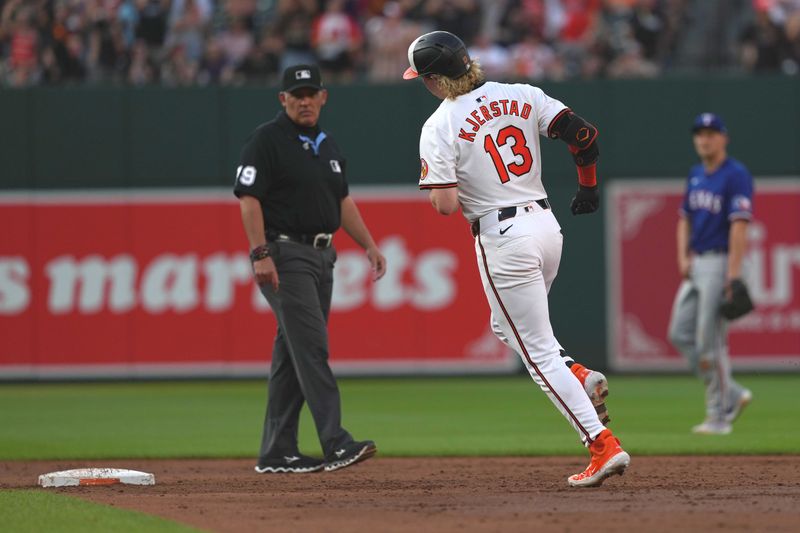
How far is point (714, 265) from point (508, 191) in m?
3.80

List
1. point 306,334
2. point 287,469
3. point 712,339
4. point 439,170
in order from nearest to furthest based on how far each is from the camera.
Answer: point 439,170
point 306,334
point 287,469
point 712,339

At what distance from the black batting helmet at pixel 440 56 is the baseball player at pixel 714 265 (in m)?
3.77

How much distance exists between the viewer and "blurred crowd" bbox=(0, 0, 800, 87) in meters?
15.9

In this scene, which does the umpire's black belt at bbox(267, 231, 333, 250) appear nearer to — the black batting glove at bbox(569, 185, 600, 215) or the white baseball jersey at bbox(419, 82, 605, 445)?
the white baseball jersey at bbox(419, 82, 605, 445)

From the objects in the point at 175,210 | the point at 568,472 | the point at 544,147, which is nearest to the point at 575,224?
the point at 544,147

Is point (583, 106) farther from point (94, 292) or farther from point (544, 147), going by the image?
point (94, 292)

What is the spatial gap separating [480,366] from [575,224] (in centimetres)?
196

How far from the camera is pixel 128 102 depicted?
51.1 ft

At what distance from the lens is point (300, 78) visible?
778cm

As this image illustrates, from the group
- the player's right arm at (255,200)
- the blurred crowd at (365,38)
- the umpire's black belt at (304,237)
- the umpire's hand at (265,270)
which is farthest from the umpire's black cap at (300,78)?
the blurred crowd at (365,38)

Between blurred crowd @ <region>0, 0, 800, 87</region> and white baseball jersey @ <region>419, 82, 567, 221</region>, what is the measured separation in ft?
29.4

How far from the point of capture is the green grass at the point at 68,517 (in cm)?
563

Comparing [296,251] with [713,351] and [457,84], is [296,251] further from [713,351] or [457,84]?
[713,351]

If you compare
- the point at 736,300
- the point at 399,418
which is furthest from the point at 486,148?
the point at 399,418
